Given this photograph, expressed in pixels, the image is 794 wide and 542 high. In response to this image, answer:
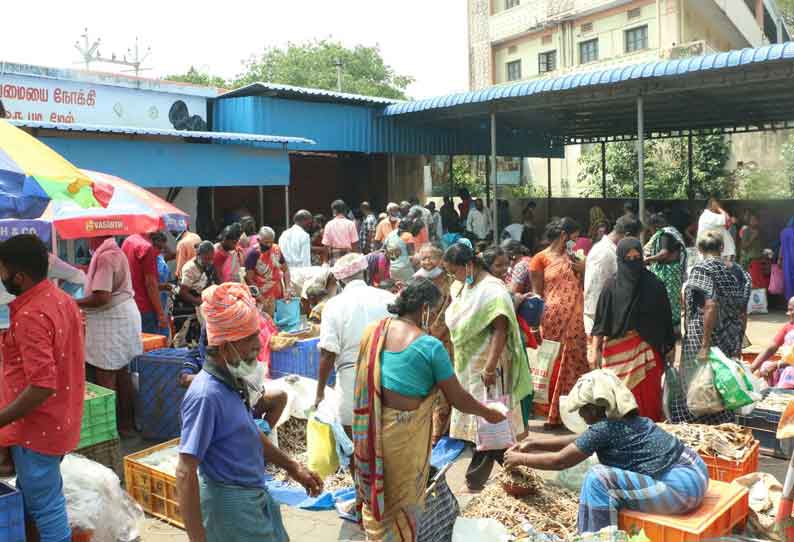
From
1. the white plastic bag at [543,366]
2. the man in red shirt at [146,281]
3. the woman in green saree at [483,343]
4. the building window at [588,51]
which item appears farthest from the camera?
the building window at [588,51]

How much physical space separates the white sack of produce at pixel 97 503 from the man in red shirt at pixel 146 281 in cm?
274

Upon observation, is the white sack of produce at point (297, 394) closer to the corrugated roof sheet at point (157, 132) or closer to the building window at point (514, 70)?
the corrugated roof sheet at point (157, 132)

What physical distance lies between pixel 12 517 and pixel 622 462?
280 cm

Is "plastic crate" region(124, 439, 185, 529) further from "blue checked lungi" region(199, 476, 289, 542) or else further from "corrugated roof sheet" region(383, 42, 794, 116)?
"corrugated roof sheet" region(383, 42, 794, 116)

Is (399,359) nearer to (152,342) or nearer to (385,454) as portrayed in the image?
(385,454)

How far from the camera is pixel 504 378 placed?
4.94 m

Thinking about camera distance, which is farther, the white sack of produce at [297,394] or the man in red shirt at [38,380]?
the white sack of produce at [297,394]

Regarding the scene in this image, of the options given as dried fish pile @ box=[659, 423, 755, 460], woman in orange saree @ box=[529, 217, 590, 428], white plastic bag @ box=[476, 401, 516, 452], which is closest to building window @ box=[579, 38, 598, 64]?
woman in orange saree @ box=[529, 217, 590, 428]

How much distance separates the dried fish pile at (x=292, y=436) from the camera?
5.64 meters

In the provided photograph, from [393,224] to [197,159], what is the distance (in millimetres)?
3569

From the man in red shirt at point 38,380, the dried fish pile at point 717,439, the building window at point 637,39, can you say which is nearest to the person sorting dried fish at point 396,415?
the man in red shirt at point 38,380

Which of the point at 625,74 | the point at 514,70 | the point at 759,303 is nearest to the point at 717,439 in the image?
the point at 759,303

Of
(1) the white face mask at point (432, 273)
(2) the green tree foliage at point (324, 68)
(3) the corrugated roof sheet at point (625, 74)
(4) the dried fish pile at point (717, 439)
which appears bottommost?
(4) the dried fish pile at point (717, 439)

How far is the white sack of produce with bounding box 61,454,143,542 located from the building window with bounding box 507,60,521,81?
103 ft
